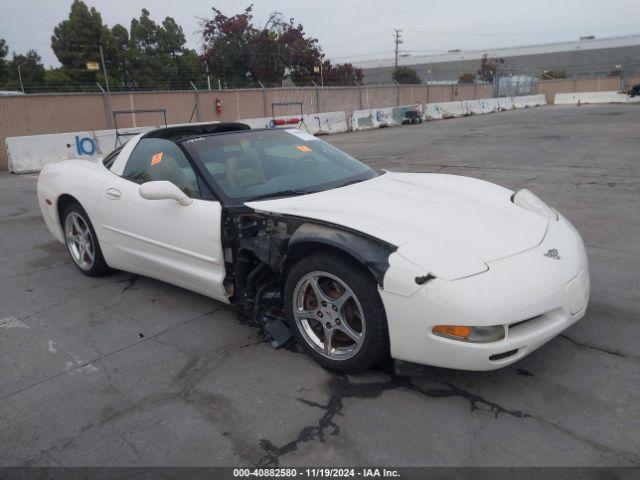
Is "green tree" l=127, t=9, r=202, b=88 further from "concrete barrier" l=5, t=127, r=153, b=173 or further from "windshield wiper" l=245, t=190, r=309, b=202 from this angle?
"windshield wiper" l=245, t=190, r=309, b=202

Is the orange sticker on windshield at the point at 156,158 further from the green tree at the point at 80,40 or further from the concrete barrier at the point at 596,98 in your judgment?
the concrete barrier at the point at 596,98

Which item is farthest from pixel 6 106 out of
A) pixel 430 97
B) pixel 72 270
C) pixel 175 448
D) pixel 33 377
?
pixel 430 97

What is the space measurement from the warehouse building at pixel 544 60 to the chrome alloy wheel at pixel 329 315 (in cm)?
7067

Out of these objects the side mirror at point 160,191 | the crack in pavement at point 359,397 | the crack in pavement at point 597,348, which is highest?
the side mirror at point 160,191

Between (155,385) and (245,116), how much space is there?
19.2m

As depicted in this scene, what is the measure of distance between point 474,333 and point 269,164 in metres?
2.06

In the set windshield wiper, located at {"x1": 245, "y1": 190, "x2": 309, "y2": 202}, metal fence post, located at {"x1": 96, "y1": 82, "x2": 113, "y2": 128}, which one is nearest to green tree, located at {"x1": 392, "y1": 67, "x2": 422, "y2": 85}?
metal fence post, located at {"x1": 96, "y1": 82, "x2": 113, "y2": 128}

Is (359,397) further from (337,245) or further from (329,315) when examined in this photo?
(337,245)

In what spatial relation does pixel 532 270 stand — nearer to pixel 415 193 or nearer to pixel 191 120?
pixel 415 193

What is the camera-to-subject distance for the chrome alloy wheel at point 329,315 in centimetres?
288

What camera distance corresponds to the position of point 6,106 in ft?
45.2

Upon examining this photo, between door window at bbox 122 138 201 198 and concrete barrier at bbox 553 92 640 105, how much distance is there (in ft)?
144

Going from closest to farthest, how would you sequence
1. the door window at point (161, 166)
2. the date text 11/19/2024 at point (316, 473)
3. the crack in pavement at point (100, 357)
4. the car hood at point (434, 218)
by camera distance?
1. the date text 11/19/2024 at point (316, 473)
2. the car hood at point (434, 218)
3. the crack in pavement at point (100, 357)
4. the door window at point (161, 166)

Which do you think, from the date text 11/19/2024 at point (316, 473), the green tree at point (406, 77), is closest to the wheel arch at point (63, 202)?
the date text 11/19/2024 at point (316, 473)
